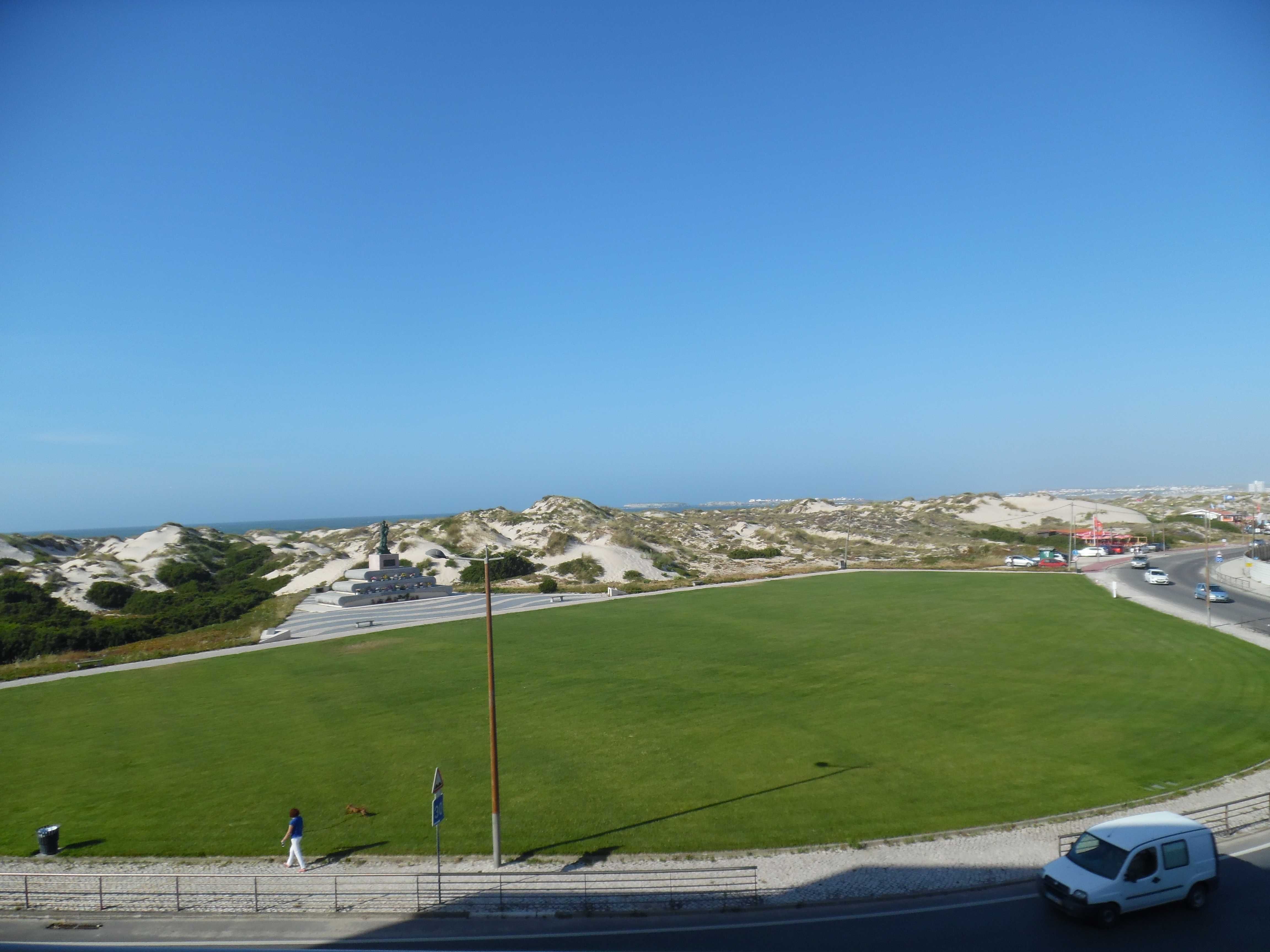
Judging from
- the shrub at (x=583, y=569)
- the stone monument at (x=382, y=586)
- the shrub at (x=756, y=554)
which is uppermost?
the stone monument at (x=382, y=586)

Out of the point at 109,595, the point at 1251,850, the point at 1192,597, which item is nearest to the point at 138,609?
the point at 109,595

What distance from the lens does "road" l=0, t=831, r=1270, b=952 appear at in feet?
39.8

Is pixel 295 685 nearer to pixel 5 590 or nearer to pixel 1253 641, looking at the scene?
pixel 1253 641

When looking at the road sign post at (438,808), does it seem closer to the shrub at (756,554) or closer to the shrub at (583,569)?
the shrub at (583,569)

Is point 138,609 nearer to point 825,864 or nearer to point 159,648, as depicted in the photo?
point 159,648

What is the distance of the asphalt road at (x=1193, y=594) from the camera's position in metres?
42.1

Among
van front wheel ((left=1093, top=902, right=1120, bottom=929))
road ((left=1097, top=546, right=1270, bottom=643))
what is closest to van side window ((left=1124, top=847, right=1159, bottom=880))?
van front wheel ((left=1093, top=902, right=1120, bottom=929))

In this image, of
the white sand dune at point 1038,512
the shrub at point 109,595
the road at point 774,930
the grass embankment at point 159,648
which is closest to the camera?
the road at point 774,930

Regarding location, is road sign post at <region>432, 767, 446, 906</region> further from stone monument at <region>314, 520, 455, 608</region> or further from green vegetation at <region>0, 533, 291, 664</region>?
stone monument at <region>314, 520, 455, 608</region>

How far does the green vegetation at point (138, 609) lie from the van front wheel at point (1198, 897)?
60.4m

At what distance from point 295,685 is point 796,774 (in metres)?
25.3

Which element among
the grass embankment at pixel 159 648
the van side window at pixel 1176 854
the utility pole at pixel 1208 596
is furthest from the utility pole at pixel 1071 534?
the grass embankment at pixel 159 648

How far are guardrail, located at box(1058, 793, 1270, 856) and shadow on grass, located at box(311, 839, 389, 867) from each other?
16111 millimetres

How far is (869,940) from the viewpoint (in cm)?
1230
